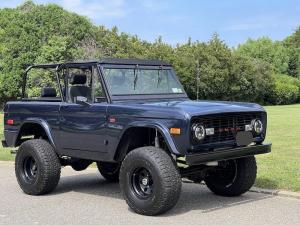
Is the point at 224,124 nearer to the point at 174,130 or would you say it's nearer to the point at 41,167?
the point at 174,130

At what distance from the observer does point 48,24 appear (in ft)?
185

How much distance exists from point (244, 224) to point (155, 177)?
1.23 meters

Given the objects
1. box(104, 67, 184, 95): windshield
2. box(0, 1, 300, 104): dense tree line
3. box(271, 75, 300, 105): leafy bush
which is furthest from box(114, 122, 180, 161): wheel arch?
box(271, 75, 300, 105): leafy bush

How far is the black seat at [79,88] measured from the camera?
28.3 feet

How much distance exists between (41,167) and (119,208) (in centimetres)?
156

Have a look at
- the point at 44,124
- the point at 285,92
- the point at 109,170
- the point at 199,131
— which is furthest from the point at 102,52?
the point at 199,131

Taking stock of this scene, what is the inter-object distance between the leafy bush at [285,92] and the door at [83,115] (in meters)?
56.7

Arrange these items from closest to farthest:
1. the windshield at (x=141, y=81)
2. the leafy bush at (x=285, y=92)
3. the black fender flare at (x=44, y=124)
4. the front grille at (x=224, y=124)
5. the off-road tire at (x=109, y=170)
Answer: the front grille at (x=224, y=124) → the windshield at (x=141, y=81) → the black fender flare at (x=44, y=124) → the off-road tire at (x=109, y=170) → the leafy bush at (x=285, y=92)

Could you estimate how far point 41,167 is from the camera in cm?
879

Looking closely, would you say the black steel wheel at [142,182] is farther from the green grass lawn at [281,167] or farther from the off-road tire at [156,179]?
the green grass lawn at [281,167]

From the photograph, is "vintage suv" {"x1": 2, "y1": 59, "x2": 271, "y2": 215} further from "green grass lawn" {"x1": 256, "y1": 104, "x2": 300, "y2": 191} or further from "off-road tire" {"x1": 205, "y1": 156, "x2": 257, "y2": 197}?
"green grass lawn" {"x1": 256, "y1": 104, "x2": 300, "y2": 191}

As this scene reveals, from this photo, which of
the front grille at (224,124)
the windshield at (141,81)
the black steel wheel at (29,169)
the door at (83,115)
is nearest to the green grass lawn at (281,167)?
the front grille at (224,124)

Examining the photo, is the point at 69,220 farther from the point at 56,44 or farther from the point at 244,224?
the point at 56,44

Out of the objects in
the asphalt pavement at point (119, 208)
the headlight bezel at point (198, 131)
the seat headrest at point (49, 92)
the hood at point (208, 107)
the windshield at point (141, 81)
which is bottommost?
the asphalt pavement at point (119, 208)
